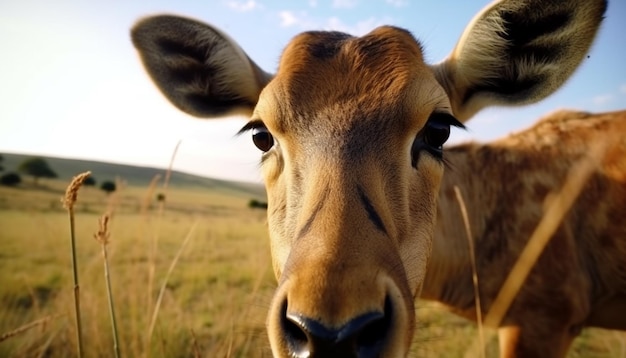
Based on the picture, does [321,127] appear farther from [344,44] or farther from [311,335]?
[311,335]

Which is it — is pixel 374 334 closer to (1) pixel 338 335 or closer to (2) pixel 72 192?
(1) pixel 338 335

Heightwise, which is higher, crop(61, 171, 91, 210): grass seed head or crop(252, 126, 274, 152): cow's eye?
crop(252, 126, 274, 152): cow's eye

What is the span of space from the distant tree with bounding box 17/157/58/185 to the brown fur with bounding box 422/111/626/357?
148ft

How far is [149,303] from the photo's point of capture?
3943 mm

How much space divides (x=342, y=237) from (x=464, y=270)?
3989 millimetres

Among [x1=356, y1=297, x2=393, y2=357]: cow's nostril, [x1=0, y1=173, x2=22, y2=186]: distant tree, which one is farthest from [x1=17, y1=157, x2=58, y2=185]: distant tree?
[x1=356, y1=297, x2=393, y2=357]: cow's nostril

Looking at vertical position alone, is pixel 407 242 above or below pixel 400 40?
below

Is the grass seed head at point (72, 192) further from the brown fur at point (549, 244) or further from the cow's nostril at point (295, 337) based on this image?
the brown fur at point (549, 244)

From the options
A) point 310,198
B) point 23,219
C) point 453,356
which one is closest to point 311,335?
point 310,198

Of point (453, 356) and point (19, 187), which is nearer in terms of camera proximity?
point (453, 356)

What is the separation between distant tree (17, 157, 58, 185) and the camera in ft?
143

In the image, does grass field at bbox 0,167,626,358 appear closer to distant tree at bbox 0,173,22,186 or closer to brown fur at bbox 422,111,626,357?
brown fur at bbox 422,111,626,357

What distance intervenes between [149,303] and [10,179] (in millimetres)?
47743

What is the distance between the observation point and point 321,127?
2.61 metres
